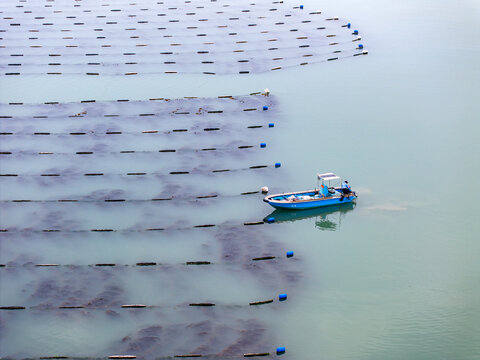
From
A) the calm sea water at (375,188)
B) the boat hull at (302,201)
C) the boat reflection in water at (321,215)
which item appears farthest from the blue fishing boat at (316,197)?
the calm sea water at (375,188)

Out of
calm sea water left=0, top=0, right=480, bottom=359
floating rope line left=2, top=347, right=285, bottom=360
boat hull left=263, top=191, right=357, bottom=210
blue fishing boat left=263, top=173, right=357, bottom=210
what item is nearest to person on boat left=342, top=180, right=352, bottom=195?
blue fishing boat left=263, top=173, right=357, bottom=210

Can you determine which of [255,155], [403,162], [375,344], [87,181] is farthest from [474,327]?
[87,181]

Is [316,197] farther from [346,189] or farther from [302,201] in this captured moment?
[346,189]

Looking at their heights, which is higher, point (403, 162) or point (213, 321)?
point (403, 162)

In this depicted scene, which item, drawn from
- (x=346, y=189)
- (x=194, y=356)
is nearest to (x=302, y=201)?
(x=346, y=189)

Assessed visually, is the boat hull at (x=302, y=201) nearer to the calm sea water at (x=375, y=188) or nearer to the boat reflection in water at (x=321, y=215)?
the boat reflection in water at (x=321, y=215)

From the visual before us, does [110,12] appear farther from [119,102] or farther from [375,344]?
[375,344]
